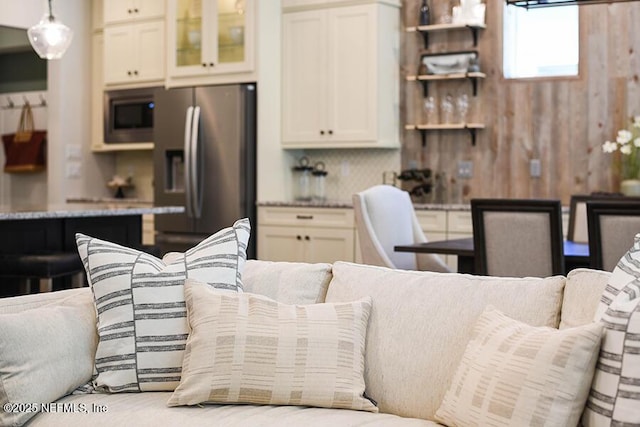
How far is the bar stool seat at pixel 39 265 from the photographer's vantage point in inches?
189

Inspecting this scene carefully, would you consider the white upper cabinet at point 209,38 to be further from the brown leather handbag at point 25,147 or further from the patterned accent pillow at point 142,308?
the patterned accent pillow at point 142,308

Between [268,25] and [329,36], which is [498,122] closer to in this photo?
[329,36]

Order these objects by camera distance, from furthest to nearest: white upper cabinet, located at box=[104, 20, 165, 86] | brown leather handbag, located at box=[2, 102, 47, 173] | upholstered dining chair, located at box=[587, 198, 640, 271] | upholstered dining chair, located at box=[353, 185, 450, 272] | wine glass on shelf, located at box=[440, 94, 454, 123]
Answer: brown leather handbag, located at box=[2, 102, 47, 173]
white upper cabinet, located at box=[104, 20, 165, 86]
wine glass on shelf, located at box=[440, 94, 454, 123]
upholstered dining chair, located at box=[353, 185, 450, 272]
upholstered dining chair, located at box=[587, 198, 640, 271]

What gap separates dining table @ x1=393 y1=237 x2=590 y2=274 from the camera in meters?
4.04

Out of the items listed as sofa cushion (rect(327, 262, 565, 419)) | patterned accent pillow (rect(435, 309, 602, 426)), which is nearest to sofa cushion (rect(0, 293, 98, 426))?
sofa cushion (rect(327, 262, 565, 419))

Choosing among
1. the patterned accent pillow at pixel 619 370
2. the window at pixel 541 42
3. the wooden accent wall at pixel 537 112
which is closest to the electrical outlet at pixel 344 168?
the wooden accent wall at pixel 537 112

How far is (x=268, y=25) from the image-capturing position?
684cm

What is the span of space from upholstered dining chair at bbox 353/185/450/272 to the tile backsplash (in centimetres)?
174

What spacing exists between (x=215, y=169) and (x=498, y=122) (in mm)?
2073

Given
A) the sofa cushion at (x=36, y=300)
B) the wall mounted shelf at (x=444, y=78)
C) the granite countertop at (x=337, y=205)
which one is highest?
the wall mounted shelf at (x=444, y=78)

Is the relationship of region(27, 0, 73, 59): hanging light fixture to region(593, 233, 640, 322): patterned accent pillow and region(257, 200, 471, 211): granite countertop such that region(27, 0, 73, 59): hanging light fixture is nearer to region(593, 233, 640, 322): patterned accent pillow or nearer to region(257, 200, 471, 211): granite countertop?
region(257, 200, 471, 211): granite countertop

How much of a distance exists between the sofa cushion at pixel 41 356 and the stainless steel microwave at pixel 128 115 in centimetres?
490

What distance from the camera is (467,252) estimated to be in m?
4.17

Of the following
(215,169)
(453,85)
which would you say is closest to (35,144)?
(215,169)
